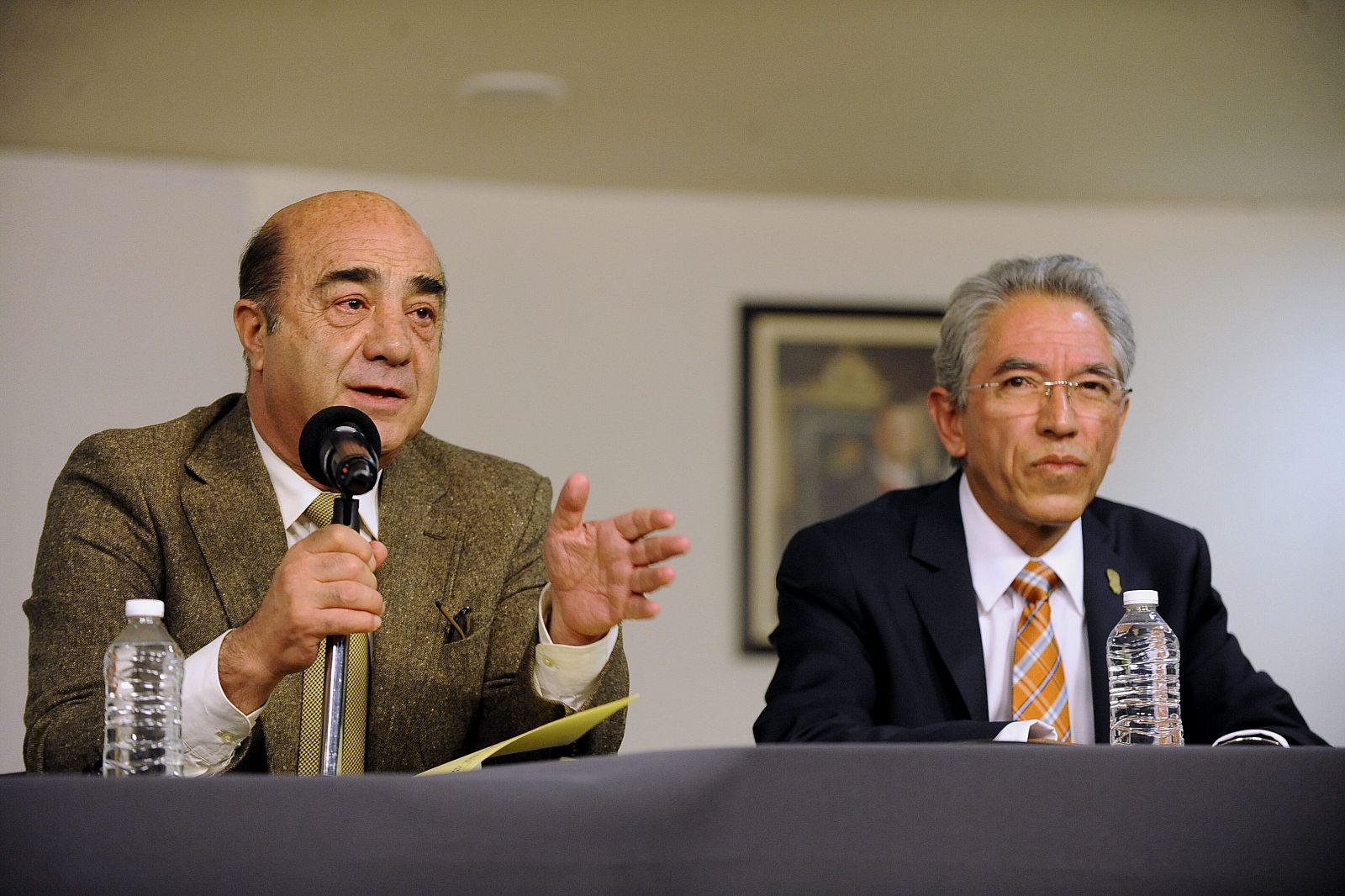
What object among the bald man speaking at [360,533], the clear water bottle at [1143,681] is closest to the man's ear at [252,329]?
the bald man speaking at [360,533]

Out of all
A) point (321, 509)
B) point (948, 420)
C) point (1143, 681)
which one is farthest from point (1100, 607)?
point (321, 509)

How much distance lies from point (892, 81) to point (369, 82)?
131 centimetres

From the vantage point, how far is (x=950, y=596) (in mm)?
2031

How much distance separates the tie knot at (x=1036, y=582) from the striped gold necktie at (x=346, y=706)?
3.06 ft

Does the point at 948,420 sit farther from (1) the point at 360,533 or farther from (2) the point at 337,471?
(2) the point at 337,471

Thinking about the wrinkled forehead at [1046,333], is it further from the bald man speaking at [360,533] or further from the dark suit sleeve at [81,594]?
the dark suit sleeve at [81,594]

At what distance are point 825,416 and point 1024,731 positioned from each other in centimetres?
275

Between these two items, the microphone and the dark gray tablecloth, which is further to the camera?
the microphone

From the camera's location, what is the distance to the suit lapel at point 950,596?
195 cm

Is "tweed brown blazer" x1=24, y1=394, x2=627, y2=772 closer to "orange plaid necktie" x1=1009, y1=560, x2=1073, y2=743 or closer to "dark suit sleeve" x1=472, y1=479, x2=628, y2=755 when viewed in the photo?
"dark suit sleeve" x1=472, y1=479, x2=628, y2=755

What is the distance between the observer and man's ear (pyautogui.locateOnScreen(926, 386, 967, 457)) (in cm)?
221

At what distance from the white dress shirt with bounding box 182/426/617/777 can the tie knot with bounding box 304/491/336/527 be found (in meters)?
0.02

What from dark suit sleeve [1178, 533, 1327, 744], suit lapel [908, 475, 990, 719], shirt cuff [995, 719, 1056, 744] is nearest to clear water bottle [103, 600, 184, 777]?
shirt cuff [995, 719, 1056, 744]

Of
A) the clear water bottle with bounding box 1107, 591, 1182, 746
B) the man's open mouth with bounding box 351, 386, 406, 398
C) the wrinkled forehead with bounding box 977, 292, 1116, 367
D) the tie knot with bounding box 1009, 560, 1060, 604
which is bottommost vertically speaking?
the clear water bottle with bounding box 1107, 591, 1182, 746
